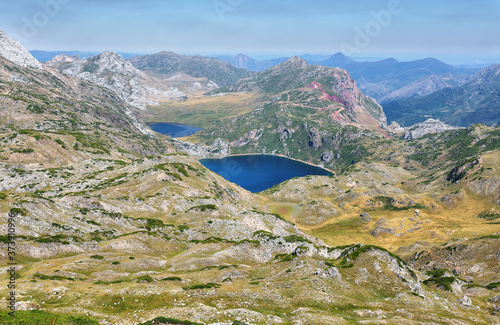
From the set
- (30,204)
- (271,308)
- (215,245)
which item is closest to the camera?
(271,308)

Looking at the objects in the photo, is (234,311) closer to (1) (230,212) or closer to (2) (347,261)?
(2) (347,261)

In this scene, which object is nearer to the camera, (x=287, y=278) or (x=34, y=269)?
(x=34, y=269)

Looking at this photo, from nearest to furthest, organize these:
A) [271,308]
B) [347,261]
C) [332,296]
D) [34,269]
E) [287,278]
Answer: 1. [271,308]
2. [332,296]
3. [34,269]
4. [287,278]
5. [347,261]

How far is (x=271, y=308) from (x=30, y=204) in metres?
78.8

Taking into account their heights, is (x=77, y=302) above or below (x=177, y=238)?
above

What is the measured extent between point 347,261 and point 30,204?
90.9 metres

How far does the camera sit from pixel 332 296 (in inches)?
1909

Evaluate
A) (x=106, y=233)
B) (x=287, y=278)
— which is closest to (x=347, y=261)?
(x=287, y=278)

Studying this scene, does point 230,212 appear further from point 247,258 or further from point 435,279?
point 435,279

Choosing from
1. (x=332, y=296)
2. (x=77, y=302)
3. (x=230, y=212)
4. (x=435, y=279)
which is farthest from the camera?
(x=230, y=212)

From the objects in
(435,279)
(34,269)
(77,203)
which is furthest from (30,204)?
(435,279)

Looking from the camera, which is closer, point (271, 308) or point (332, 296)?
point (271, 308)

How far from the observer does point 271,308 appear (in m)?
42.6

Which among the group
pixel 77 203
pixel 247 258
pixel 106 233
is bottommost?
pixel 247 258
